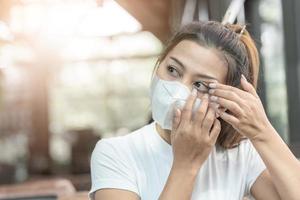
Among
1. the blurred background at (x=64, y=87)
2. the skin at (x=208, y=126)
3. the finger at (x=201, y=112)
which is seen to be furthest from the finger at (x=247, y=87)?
the blurred background at (x=64, y=87)

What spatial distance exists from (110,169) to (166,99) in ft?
0.61

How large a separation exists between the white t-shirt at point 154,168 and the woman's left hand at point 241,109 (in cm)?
14

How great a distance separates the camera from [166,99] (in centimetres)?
112

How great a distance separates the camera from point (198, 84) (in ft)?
3.64

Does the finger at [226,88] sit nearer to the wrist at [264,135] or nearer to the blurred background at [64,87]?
the wrist at [264,135]

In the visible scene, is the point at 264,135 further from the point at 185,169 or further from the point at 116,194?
the point at 116,194

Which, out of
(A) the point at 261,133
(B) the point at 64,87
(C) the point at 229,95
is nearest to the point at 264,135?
(A) the point at 261,133

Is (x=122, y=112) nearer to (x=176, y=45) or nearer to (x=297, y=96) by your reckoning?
(x=297, y=96)

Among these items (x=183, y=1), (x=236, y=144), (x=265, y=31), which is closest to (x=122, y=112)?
(x=183, y=1)

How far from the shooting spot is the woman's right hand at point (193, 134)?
105cm

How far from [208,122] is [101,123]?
8.12m

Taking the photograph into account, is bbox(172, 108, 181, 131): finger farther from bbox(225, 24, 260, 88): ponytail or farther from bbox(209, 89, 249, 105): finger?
bbox(225, 24, 260, 88): ponytail

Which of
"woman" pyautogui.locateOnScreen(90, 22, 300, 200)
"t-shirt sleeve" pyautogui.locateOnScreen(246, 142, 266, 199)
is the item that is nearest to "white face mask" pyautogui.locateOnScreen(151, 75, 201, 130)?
"woman" pyautogui.locateOnScreen(90, 22, 300, 200)

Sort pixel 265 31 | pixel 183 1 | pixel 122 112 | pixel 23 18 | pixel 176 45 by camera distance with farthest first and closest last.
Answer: pixel 122 112
pixel 23 18
pixel 183 1
pixel 265 31
pixel 176 45
